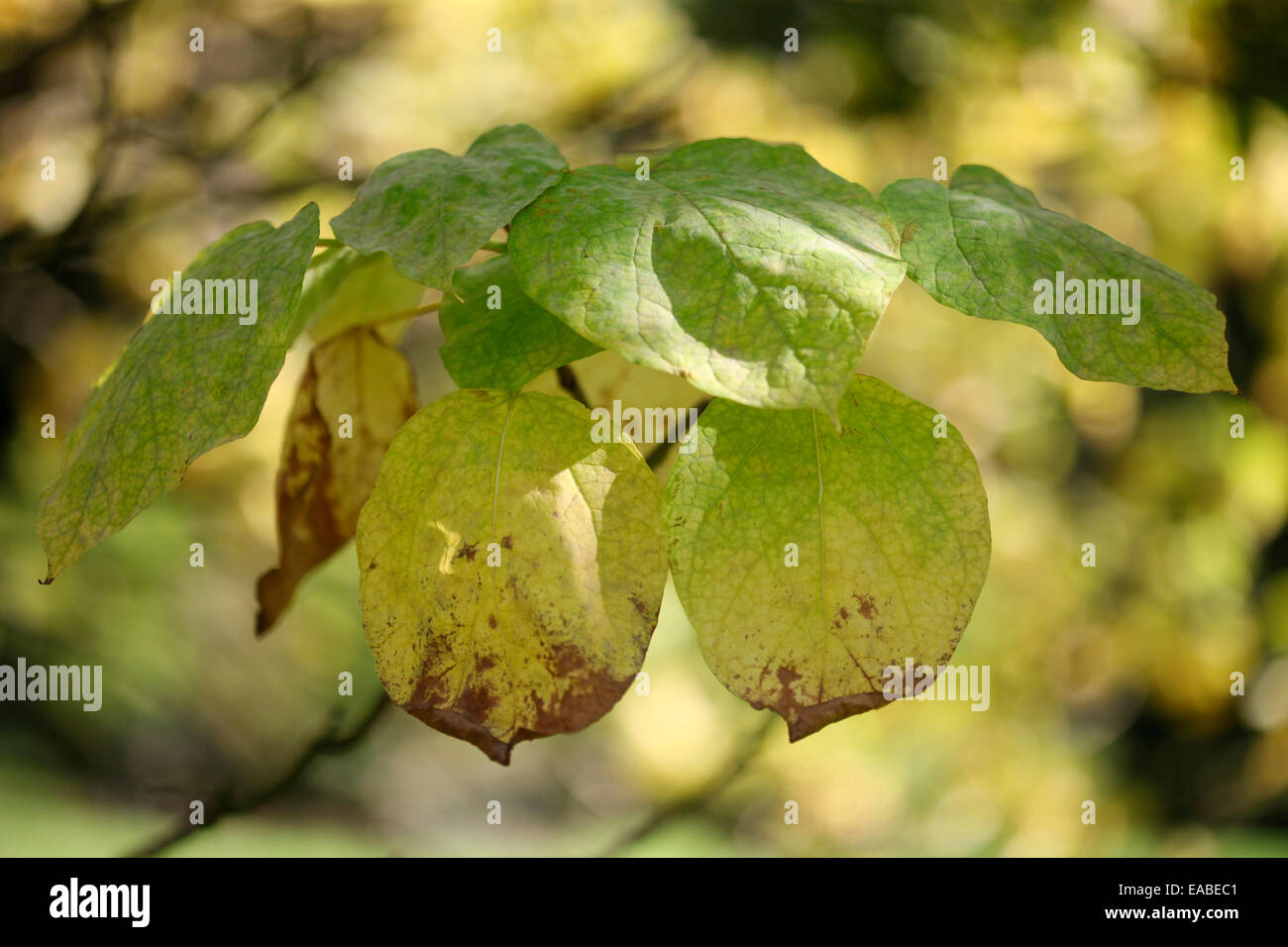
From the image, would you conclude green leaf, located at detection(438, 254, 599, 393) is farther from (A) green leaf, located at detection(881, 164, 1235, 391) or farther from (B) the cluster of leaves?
(A) green leaf, located at detection(881, 164, 1235, 391)

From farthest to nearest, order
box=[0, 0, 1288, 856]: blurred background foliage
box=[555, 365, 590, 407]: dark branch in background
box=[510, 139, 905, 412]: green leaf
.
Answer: box=[0, 0, 1288, 856]: blurred background foliage < box=[555, 365, 590, 407]: dark branch in background < box=[510, 139, 905, 412]: green leaf

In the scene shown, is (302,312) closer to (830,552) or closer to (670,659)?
(830,552)

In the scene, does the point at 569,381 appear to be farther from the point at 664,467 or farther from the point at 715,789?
the point at 664,467

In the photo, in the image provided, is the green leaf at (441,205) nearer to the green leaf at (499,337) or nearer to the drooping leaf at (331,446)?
the green leaf at (499,337)

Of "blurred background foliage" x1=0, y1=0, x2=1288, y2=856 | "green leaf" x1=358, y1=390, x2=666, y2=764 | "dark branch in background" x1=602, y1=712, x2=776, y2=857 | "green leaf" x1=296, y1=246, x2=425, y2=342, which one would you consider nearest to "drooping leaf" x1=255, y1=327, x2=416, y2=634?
"green leaf" x1=296, y1=246, x2=425, y2=342

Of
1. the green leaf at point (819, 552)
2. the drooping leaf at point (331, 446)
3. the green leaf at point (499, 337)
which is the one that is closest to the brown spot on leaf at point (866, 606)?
the green leaf at point (819, 552)

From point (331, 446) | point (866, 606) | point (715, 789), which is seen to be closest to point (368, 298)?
point (331, 446)

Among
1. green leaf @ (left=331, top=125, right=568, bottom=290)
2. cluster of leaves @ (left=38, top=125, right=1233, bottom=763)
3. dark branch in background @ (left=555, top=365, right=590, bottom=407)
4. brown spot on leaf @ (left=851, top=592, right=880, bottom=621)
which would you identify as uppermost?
green leaf @ (left=331, top=125, right=568, bottom=290)
